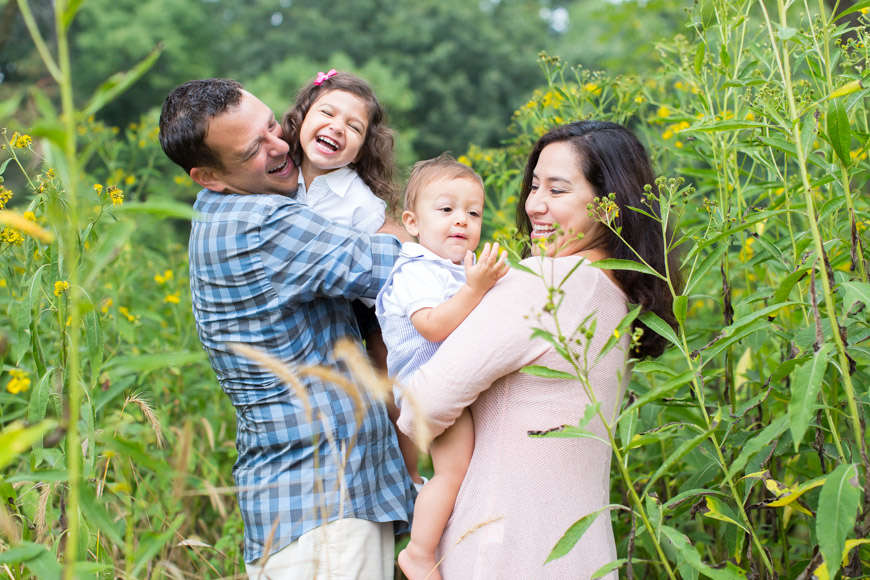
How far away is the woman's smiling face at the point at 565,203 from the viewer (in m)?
1.85

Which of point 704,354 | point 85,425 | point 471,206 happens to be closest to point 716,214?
point 704,354

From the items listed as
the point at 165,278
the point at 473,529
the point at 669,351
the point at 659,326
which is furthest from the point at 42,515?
the point at 165,278

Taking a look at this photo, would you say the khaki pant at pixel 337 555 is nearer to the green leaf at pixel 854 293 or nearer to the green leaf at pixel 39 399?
the green leaf at pixel 39 399

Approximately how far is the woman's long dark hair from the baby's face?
284mm

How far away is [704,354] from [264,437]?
1.07 meters

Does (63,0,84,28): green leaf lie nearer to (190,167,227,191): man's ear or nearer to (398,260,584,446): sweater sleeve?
(398,260,584,446): sweater sleeve

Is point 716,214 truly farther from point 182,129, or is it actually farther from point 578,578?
point 182,129

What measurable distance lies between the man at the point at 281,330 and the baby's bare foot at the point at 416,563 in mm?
137

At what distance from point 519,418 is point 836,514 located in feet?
2.06

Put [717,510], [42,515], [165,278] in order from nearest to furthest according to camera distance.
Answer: [717,510] → [42,515] → [165,278]

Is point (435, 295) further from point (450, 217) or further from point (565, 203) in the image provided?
point (565, 203)

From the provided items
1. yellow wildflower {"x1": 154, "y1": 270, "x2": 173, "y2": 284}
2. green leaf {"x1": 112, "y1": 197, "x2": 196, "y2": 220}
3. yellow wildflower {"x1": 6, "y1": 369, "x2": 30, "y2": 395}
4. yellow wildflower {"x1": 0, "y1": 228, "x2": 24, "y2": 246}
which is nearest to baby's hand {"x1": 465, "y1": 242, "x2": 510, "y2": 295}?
green leaf {"x1": 112, "y1": 197, "x2": 196, "y2": 220}

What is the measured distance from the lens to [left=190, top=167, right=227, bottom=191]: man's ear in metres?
1.97

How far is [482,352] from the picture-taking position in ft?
5.19
